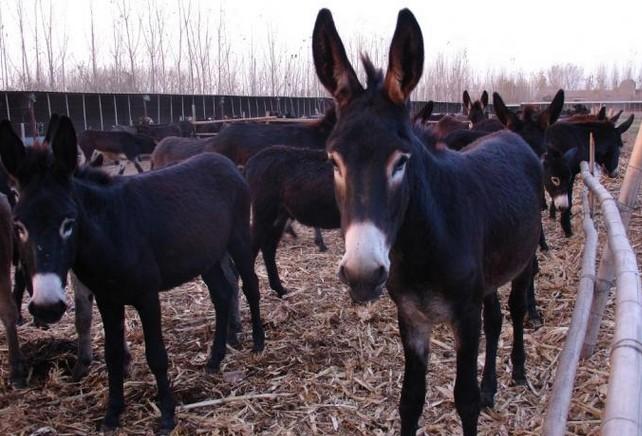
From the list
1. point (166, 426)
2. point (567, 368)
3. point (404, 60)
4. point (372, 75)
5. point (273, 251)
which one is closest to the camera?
point (404, 60)

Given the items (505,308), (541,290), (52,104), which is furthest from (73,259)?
(52,104)

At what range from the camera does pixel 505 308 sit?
5.15 m

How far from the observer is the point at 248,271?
4570mm

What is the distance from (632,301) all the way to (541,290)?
4106 mm

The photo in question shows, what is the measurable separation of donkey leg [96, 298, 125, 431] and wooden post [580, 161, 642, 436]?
280 cm

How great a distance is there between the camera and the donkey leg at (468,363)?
2434mm

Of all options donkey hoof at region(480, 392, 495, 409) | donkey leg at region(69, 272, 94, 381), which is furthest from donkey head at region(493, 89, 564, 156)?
donkey leg at region(69, 272, 94, 381)

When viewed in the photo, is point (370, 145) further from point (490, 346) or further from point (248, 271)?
point (248, 271)

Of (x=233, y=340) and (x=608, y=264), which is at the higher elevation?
(x=608, y=264)

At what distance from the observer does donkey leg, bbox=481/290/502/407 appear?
3.46m

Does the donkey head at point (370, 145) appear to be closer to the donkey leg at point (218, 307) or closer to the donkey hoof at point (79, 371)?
the donkey leg at point (218, 307)

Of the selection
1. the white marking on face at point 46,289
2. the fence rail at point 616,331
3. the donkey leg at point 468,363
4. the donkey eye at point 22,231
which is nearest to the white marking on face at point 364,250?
the fence rail at point 616,331

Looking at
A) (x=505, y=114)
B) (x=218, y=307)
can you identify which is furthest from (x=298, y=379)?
(x=505, y=114)

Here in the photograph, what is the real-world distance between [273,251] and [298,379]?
2266 mm
